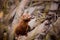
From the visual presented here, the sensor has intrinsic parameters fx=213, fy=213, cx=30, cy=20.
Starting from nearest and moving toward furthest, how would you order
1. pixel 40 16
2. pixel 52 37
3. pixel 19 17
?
1. pixel 52 37
2. pixel 40 16
3. pixel 19 17

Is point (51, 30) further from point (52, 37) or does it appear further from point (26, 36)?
point (26, 36)

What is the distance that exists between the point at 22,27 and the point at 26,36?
85 mm

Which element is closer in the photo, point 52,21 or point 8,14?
point 52,21

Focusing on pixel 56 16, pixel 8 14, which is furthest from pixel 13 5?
pixel 56 16

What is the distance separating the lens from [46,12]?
1.60 m

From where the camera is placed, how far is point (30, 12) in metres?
1.71

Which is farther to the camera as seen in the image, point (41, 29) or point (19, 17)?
point (19, 17)

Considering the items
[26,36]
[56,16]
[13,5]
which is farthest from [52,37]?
[13,5]

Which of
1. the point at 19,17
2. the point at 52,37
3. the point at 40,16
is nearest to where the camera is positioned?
the point at 52,37

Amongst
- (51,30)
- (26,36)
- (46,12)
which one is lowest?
(26,36)

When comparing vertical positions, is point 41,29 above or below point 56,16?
below

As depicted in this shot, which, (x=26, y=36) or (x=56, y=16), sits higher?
(x=56, y=16)

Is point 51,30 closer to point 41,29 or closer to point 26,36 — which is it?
point 41,29

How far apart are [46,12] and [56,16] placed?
89mm
